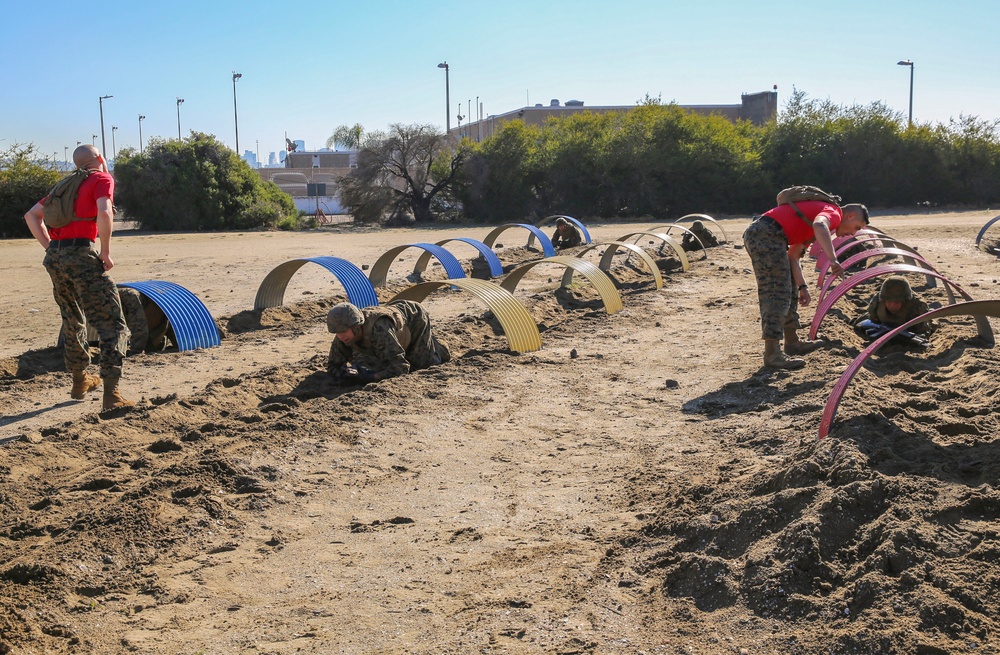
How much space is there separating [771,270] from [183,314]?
6.27m

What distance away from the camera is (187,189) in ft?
109

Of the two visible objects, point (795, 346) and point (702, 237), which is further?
point (702, 237)

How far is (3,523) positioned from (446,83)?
149 ft

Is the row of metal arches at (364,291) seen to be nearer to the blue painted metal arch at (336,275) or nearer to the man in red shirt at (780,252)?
the blue painted metal arch at (336,275)

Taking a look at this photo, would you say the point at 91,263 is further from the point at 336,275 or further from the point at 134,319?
the point at 336,275

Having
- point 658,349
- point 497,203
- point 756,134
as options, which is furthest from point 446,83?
point 658,349

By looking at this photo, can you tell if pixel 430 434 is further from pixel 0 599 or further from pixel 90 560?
pixel 0 599

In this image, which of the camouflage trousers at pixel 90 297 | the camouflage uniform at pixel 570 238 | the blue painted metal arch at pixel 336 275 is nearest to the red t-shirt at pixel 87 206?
the camouflage trousers at pixel 90 297

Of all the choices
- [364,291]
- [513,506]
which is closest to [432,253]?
[364,291]

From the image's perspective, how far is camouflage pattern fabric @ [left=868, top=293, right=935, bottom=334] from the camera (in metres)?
8.62

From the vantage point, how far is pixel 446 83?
4834 centimetres

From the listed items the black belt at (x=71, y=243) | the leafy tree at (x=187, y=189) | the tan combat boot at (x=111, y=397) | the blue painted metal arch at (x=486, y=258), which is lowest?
the tan combat boot at (x=111, y=397)

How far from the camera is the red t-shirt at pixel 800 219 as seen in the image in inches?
302

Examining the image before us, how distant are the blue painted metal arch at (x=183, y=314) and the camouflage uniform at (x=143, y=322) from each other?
0.12 m
